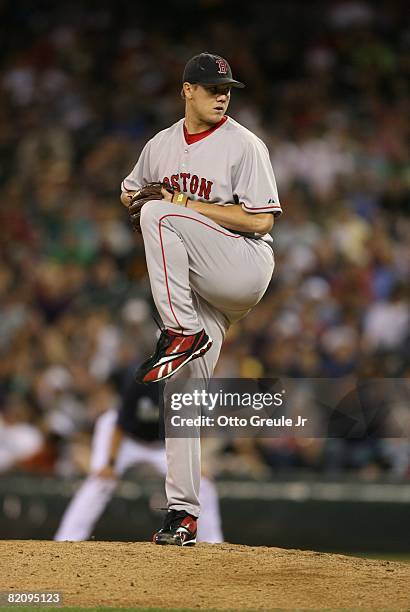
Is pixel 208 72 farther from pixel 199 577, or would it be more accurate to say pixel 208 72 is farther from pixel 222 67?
pixel 199 577

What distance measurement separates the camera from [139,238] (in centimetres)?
1125

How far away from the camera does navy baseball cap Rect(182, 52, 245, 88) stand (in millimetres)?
5047

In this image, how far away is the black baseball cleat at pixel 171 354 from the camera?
4.90 metres

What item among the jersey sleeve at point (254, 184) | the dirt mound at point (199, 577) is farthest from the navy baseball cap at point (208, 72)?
the dirt mound at point (199, 577)

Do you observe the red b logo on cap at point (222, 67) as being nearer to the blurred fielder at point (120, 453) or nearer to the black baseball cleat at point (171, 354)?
the black baseball cleat at point (171, 354)

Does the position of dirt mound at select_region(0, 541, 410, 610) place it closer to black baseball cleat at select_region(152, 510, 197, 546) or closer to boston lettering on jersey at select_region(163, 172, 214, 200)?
black baseball cleat at select_region(152, 510, 197, 546)

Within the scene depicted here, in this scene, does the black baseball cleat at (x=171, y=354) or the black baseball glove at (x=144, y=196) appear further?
the black baseball glove at (x=144, y=196)

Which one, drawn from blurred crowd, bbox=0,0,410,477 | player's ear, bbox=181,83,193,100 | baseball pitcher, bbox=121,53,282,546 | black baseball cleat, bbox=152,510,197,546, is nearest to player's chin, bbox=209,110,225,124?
baseball pitcher, bbox=121,53,282,546

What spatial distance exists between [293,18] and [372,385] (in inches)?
263

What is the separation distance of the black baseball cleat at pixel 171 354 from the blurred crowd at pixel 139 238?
4279 millimetres

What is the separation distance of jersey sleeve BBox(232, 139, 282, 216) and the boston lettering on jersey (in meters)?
0.13

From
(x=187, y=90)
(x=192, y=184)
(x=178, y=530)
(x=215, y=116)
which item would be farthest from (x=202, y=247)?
(x=178, y=530)

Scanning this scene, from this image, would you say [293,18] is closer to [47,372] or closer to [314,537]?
[47,372]

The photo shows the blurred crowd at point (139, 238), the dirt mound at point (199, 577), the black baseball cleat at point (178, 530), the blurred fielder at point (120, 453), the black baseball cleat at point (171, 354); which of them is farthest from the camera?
the blurred crowd at point (139, 238)
